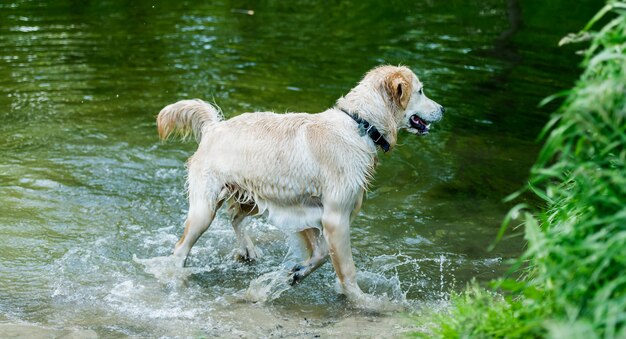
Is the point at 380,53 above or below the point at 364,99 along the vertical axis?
below

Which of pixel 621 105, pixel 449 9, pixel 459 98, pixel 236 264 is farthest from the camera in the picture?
pixel 449 9

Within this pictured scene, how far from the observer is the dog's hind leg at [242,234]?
7012 mm

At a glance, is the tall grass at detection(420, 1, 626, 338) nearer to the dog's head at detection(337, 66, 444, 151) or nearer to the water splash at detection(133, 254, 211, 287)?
the dog's head at detection(337, 66, 444, 151)

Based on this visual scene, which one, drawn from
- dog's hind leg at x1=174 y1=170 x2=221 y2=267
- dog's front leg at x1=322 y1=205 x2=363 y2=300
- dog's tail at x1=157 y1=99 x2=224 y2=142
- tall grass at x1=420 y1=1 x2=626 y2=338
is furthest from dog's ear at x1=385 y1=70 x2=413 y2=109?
tall grass at x1=420 y1=1 x2=626 y2=338

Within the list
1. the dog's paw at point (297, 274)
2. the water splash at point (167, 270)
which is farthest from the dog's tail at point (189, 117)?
the dog's paw at point (297, 274)

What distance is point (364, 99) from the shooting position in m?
6.47

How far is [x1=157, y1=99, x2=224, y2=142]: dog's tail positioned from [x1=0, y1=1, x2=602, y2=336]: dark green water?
1173 millimetres

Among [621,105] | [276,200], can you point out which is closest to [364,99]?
[276,200]

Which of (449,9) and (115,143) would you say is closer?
(115,143)

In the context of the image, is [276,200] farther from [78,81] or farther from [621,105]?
[78,81]

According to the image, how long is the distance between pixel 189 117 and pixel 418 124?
1973mm

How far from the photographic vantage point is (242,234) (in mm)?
7164

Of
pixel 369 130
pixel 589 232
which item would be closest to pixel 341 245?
pixel 369 130

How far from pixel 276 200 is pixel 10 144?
4.56m
